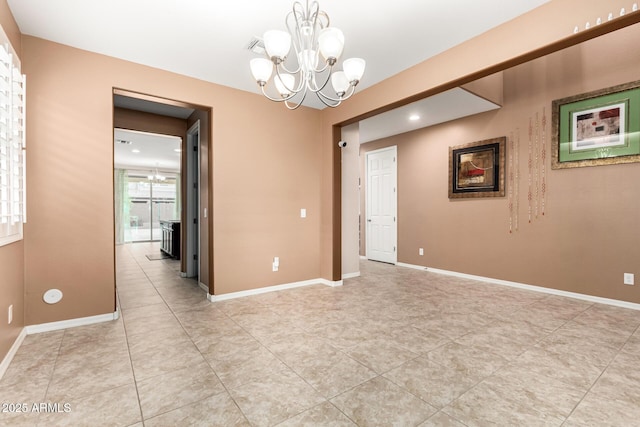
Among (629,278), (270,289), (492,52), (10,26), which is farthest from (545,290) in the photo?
(10,26)

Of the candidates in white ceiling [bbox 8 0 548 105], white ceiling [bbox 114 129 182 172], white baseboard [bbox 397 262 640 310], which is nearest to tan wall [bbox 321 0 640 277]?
white ceiling [bbox 8 0 548 105]

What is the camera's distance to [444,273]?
17.0 feet

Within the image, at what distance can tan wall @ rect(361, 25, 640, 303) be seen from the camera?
11.3ft

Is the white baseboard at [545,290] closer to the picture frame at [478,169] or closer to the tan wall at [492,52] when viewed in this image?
the picture frame at [478,169]

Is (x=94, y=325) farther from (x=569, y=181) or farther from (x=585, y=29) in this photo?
(x=569, y=181)

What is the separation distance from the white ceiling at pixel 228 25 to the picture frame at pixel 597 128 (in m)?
2.23

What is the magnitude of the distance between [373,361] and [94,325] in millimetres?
2615

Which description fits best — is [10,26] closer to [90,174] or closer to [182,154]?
[90,174]

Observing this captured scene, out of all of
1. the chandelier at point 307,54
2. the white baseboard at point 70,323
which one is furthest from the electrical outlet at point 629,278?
the white baseboard at point 70,323

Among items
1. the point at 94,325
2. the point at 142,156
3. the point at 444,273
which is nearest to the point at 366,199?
the point at 444,273

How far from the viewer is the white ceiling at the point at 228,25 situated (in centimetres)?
223

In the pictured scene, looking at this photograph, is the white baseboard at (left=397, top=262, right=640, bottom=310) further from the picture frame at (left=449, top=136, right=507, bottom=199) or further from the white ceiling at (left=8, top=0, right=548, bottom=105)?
the white ceiling at (left=8, top=0, right=548, bottom=105)

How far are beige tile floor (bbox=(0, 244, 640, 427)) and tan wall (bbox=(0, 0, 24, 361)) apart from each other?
19 cm

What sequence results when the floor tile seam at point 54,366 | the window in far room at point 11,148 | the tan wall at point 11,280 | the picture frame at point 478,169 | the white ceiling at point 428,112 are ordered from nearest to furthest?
the floor tile seam at point 54,366
the window in far room at point 11,148
the tan wall at point 11,280
the white ceiling at point 428,112
the picture frame at point 478,169
